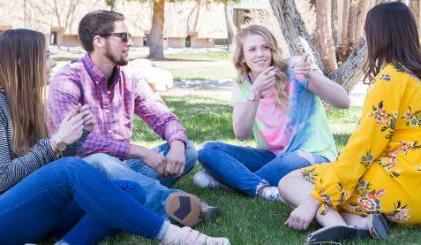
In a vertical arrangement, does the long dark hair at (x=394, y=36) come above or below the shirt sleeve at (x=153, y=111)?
above

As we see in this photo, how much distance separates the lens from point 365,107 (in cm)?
331

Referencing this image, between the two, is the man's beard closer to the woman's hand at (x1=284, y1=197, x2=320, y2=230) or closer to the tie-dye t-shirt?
the tie-dye t-shirt

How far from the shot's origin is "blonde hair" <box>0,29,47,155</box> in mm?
3109

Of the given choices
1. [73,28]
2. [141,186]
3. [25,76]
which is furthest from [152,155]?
[73,28]

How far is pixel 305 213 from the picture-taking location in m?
3.43

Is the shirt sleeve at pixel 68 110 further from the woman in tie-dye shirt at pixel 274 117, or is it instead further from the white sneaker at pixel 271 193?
the white sneaker at pixel 271 193

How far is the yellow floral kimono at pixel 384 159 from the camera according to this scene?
10.7ft

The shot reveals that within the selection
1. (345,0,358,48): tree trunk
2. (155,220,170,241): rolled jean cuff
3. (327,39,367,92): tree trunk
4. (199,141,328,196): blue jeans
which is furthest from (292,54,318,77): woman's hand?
(345,0,358,48): tree trunk

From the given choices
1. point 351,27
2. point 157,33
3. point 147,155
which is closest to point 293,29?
point 147,155

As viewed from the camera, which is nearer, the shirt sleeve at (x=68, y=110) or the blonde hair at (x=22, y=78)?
the blonde hair at (x=22, y=78)

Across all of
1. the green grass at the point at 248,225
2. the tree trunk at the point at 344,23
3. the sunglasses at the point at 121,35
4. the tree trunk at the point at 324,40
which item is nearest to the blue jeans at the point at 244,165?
the green grass at the point at 248,225

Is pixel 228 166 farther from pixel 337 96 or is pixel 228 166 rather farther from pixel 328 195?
pixel 328 195

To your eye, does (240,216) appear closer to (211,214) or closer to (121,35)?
(211,214)

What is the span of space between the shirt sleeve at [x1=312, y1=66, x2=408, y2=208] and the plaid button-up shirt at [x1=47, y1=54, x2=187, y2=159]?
1190mm
